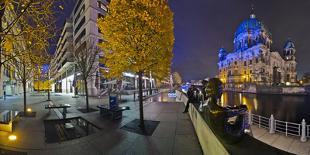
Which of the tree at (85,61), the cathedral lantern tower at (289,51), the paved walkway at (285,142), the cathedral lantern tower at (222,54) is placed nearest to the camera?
the paved walkway at (285,142)

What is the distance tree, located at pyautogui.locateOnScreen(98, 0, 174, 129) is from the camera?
313 inches

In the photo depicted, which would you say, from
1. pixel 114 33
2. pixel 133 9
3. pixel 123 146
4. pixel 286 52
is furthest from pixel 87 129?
pixel 286 52

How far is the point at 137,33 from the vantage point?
311 inches

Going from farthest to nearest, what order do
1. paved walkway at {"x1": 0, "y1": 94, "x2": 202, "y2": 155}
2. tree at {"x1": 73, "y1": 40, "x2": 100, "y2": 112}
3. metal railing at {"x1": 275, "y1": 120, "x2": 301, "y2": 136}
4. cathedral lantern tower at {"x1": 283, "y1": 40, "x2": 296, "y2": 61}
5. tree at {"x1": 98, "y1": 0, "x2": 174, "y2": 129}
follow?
cathedral lantern tower at {"x1": 283, "y1": 40, "x2": 296, "y2": 61} → tree at {"x1": 73, "y1": 40, "x2": 100, "y2": 112} → metal railing at {"x1": 275, "y1": 120, "x2": 301, "y2": 136} → tree at {"x1": 98, "y1": 0, "x2": 174, "y2": 129} → paved walkway at {"x1": 0, "y1": 94, "x2": 202, "y2": 155}

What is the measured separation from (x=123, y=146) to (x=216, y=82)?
4336 mm

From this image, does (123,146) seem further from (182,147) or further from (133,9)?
(133,9)

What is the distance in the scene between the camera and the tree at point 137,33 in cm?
795

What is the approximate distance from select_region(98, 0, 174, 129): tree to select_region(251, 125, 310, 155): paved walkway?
984 centimetres

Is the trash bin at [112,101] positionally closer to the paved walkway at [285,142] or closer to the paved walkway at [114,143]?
the paved walkway at [114,143]

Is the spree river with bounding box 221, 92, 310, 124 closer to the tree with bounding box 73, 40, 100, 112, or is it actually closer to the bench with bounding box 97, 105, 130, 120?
the bench with bounding box 97, 105, 130, 120

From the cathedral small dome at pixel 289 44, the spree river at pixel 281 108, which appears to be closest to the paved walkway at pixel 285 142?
the spree river at pixel 281 108

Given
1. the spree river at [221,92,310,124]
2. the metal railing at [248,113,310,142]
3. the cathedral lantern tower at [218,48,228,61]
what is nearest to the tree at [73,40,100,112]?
the metal railing at [248,113,310,142]

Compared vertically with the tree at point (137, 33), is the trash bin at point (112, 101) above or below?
below

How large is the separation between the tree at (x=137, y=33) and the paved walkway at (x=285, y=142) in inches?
387
